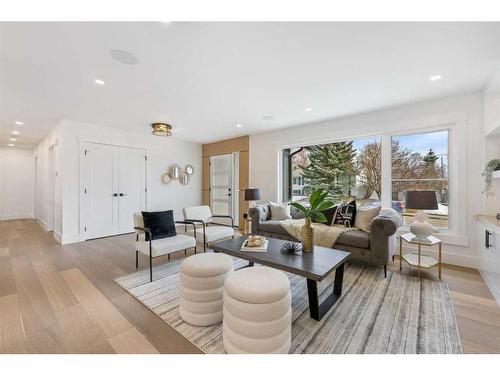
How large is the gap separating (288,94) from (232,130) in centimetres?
227

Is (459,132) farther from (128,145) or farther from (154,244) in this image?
(128,145)

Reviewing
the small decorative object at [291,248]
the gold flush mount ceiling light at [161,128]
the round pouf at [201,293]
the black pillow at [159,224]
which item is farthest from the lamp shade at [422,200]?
the gold flush mount ceiling light at [161,128]

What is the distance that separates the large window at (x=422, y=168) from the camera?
3318 millimetres

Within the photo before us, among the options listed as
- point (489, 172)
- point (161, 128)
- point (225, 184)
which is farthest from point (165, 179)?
point (489, 172)

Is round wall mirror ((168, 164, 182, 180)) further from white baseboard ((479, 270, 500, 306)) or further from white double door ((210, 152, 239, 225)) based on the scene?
white baseboard ((479, 270, 500, 306))

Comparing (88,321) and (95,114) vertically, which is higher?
(95,114)

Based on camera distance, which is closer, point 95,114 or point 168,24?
point 168,24

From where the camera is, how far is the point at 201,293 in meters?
1.75

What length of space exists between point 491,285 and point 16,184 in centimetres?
1136

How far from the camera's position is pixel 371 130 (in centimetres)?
381
